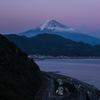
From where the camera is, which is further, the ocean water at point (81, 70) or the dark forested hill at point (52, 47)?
the dark forested hill at point (52, 47)

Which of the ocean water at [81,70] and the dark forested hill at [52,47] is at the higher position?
the dark forested hill at [52,47]

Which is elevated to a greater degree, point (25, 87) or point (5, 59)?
point (5, 59)

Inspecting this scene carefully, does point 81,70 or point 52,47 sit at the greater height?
point 52,47

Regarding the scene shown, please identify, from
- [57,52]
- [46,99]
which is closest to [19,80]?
[46,99]

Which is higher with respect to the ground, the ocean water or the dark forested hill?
the dark forested hill

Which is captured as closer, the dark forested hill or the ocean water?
the ocean water

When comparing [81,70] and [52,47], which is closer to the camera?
[81,70]

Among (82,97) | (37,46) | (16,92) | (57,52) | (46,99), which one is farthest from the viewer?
(37,46)

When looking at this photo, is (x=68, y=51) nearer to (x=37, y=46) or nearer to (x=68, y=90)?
(x=37, y=46)
